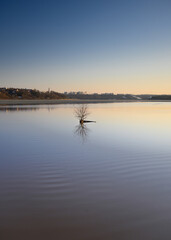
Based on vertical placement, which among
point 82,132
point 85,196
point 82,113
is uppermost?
point 82,113

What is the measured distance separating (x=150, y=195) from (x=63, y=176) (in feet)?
6.07

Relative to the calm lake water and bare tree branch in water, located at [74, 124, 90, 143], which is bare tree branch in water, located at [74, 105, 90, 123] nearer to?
bare tree branch in water, located at [74, 124, 90, 143]

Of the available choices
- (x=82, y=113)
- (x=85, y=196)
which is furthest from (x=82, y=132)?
(x=85, y=196)

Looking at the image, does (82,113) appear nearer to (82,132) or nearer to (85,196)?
(82,132)

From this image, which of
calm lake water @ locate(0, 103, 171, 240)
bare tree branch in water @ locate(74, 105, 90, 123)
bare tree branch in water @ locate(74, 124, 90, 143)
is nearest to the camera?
calm lake water @ locate(0, 103, 171, 240)

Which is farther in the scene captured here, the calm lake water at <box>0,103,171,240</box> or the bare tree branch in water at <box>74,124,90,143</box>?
the bare tree branch in water at <box>74,124,90,143</box>

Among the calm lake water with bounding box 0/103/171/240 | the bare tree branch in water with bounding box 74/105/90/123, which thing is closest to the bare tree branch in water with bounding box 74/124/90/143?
the bare tree branch in water with bounding box 74/105/90/123

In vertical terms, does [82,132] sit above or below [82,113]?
below

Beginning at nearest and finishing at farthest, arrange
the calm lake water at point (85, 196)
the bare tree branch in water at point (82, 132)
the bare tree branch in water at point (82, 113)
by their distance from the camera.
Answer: the calm lake water at point (85, 196) → the bare tree branch in water at point (82, 132) → the bare tree branch in water at point (82, 113)

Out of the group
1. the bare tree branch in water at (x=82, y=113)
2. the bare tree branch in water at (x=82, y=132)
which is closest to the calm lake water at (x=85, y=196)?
the bare tree branch in water at (x=82, y=132)

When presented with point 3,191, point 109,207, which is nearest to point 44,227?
point 109,207

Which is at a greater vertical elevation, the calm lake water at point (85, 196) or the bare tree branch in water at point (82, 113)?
the bare tree branch in water at point (82, 113)

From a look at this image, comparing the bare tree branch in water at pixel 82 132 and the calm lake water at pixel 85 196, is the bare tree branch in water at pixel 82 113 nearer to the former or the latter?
the bare tree branch in water at pixel 82 132

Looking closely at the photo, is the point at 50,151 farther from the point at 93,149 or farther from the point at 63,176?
the point at 63,176
